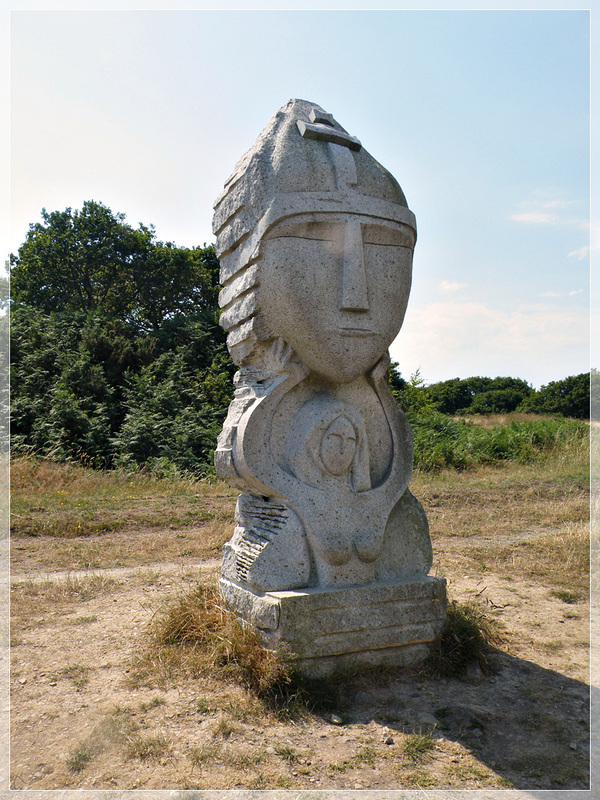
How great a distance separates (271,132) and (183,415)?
9.92m

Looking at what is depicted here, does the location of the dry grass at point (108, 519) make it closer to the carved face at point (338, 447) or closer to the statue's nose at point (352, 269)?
the carved face at point (338, 447)

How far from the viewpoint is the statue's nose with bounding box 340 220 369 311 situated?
3533 mm

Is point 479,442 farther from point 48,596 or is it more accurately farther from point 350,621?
point 350,621

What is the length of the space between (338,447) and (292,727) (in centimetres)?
141

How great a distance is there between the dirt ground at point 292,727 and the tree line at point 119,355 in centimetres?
779

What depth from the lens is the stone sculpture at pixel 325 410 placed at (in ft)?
11.3

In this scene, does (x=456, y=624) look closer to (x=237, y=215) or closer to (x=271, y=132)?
(x=237, y=215)

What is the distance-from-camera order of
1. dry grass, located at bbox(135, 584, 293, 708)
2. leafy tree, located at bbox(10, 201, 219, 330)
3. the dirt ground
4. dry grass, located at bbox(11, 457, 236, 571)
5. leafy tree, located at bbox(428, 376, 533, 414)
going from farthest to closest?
leafy tree, located at bbox(428, 376, 533, 414) → leafy tree, located at bbox(10, 201, 219, 330) → dry grass, located at bbox(11, 457, 236, 571) → dry grass, located at bbox(135, 584, 293, 708) → the dirt ground

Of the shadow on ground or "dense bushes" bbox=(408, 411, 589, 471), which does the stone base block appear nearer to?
the shadow on ground

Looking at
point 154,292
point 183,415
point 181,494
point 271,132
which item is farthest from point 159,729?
point 154,292

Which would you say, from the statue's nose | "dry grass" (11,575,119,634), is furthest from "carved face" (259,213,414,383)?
"dry grass" (11,575,119,634)

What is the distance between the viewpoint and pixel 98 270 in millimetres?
20219

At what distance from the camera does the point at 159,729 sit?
289 centimetres

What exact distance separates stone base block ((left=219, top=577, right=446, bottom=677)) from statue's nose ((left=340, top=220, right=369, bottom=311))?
59.8 inches
